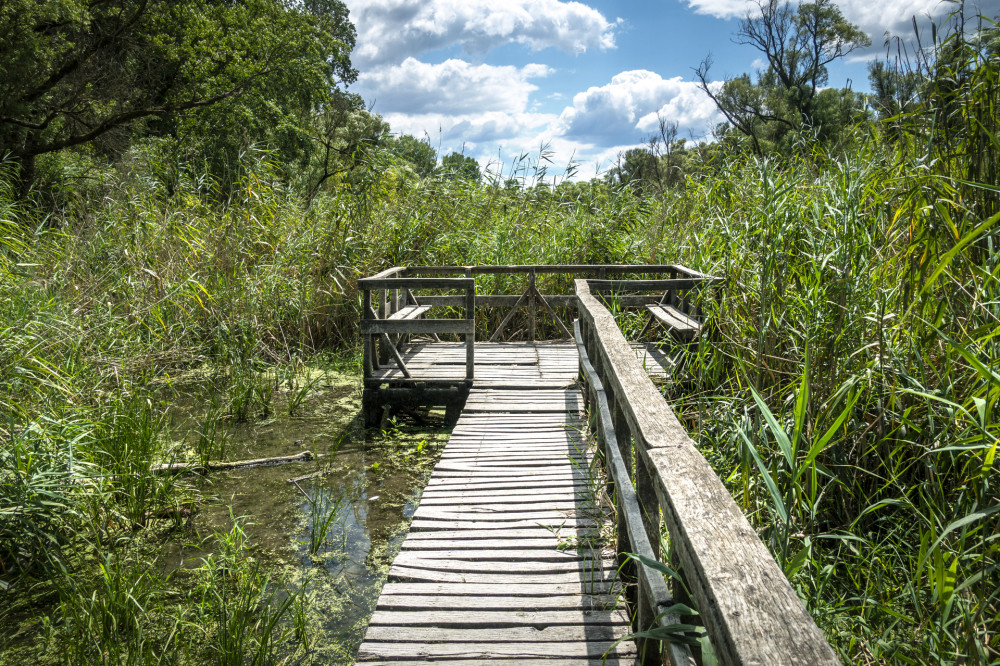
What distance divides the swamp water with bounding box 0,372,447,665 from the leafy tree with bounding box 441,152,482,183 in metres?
3.91

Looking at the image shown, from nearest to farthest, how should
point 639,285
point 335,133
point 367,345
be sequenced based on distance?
point 367,345 → point 639,285 → point 335,133

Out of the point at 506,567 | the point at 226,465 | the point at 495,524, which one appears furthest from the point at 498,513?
the point at 226,465

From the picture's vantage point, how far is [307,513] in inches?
180

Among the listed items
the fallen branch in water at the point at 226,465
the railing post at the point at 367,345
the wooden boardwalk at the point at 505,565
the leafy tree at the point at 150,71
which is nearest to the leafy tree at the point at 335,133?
the leafy tree at the point at 150,71

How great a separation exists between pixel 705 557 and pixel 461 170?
884 centimetres

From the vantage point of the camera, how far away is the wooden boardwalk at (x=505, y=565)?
2.53 metres

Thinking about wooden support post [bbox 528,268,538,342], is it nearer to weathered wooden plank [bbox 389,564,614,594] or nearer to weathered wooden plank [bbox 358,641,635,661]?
weathered wooden plank [bbox 389,564,614,594]

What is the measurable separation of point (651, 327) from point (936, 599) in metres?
5.82

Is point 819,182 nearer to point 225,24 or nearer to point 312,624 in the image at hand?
point 312,624

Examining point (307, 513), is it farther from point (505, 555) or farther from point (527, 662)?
point (527, 662)

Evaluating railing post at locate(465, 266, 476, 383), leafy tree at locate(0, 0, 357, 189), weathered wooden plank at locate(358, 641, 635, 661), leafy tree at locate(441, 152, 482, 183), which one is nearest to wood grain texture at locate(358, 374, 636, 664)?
weathered wooden plank at locate(358, 641, 635, 661)

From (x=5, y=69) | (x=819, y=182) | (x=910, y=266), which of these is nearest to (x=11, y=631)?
(x=910, y=266)

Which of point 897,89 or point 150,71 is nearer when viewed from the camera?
point 897,89

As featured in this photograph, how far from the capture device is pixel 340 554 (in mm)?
4059
